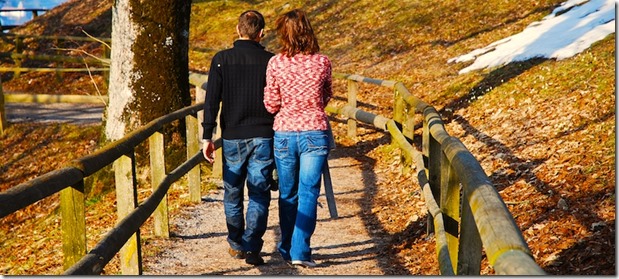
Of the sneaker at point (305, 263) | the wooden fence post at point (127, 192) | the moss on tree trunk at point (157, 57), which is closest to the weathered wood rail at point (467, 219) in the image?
the sneaker at point (305, 263)

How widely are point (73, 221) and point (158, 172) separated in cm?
270

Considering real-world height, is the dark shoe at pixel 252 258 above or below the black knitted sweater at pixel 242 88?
below

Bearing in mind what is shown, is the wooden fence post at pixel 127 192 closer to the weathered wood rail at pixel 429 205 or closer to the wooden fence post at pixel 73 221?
the weathered wood rail at pixel 429 205

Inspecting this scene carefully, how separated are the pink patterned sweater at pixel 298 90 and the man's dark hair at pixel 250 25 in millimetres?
254

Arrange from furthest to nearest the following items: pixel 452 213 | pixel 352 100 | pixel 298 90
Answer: pixel 352 100
pixel 298 90
pixel 452 213

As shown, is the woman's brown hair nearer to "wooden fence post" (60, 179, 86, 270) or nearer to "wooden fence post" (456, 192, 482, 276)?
"wooden fence post" (60, 179, 86, 270)

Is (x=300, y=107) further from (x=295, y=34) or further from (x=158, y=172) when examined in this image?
(x=158, y=172)

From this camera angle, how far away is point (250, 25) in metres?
6.21

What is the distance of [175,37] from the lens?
10.2 meters

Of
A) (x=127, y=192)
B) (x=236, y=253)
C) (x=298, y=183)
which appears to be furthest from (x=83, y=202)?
(x=236, y=253)

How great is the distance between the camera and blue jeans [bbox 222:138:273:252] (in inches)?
252

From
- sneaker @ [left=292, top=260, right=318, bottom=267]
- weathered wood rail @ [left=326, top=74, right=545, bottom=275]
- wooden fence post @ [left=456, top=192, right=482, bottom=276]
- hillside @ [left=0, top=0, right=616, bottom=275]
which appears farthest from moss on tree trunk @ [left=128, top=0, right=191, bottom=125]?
wooden fence post @ [left=456, top=192, right=482, bottom=276]

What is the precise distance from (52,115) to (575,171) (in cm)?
1244

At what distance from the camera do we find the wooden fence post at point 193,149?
28.9 ft
